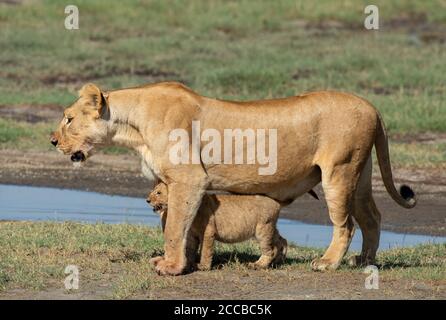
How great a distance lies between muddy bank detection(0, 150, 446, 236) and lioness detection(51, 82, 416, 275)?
2.61m

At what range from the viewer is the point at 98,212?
416 inches

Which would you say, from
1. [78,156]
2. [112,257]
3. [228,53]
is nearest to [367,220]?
[112,257]

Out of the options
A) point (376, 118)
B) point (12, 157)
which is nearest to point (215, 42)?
point (12, 157)

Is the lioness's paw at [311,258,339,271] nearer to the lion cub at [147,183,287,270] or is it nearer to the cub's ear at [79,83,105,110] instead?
the lion cub at [147,183,287,270]

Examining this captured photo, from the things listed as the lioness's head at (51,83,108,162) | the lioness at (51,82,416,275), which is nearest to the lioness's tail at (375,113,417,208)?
the lioness at (51,82,416,275)

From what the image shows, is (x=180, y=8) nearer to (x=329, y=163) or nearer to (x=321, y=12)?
(x=321, y=12)

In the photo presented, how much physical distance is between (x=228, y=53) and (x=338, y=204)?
10.7 meters

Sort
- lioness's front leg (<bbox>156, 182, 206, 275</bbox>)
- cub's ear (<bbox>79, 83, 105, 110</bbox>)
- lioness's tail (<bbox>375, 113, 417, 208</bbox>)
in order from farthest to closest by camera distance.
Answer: lioness's tail (<bbox>375, 113, 417, 208</bbox>), cub's ear (<bbox>79, 83, 105, 110</bbox>), lioness's front leg (<bbox>156, 182, 206, 275</bbox>)

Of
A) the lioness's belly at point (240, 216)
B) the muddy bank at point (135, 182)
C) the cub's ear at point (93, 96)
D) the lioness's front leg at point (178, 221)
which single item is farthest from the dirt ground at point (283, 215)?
the cub's ear at point (93, 96)

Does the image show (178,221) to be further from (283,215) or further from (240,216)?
(283,215)

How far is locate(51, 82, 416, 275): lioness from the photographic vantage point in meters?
7.46

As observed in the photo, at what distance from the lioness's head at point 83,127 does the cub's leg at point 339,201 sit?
4.51 feet

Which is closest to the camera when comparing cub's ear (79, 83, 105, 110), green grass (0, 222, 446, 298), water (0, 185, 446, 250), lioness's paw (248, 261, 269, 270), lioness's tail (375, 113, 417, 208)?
green grass (0, 222, 446, 298)

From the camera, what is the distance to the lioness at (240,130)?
746 centimetres
